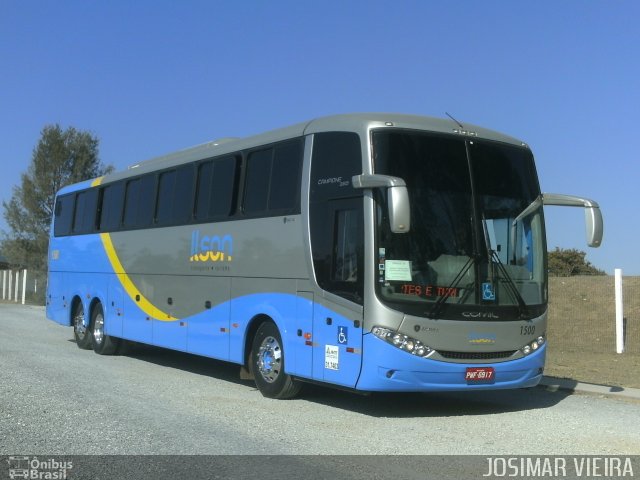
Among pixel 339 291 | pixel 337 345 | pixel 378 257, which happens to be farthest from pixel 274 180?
pixel 337 345

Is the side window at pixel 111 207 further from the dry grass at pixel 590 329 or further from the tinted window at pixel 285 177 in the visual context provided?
the dry grass at pixel 590 329

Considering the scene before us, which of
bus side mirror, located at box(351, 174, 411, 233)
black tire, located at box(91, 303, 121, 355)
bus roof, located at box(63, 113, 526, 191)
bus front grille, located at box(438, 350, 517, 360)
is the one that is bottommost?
black tire, located at box(91, 303, 121, 355)

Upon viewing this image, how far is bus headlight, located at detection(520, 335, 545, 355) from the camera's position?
10.3 metres

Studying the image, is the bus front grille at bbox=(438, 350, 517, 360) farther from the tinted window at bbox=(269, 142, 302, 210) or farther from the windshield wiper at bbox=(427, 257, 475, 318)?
the tinted window at bbox=(269, 142, 302, 210)

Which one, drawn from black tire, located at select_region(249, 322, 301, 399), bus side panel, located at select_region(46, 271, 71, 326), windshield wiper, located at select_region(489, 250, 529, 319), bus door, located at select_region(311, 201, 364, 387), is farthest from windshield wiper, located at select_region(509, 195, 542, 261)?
bus side panel, located at select_region(46, 271, 71, 326)

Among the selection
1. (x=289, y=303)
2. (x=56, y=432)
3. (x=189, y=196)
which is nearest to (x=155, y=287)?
(x=189, y=196)

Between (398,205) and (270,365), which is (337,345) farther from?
(398,205)

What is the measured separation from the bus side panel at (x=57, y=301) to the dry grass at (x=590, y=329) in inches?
448

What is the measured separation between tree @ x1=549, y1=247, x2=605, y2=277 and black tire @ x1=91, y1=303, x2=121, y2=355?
33241 mm

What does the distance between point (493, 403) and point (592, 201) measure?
3.18 meters

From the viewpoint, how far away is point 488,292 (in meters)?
9.88

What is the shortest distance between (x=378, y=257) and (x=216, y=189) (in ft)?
14.8

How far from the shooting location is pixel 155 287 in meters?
15.0

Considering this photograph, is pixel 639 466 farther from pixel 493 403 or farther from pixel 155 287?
pixel 155 287
